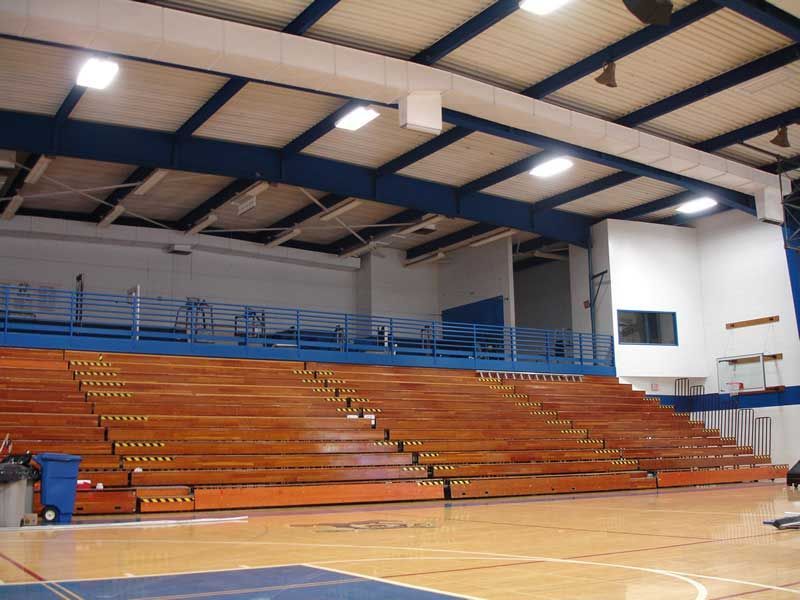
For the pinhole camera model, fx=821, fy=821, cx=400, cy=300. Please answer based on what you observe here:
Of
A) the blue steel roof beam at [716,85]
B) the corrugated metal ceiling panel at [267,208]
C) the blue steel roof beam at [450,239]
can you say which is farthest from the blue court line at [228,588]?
the blue steel roof beam at [450,239]

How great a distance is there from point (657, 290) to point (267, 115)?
1244 centimetres

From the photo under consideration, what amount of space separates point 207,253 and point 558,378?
34.7ft

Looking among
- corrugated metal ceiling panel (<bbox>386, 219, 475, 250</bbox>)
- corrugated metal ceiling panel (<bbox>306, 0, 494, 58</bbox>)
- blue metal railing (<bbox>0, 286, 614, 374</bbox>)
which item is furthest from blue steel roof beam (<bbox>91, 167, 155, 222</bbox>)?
corrugated metal ceiling panel (<bbox>386, 219, 475, 250</bbox>)

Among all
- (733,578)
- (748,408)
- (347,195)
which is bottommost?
(733,578)

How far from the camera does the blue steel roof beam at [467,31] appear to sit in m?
12.4

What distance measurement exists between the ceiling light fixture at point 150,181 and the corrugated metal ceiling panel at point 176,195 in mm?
551

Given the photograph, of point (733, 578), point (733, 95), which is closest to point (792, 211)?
point (733, 95)

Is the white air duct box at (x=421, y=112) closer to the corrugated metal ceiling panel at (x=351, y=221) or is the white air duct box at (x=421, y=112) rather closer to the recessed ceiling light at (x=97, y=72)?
the recessed ceiling light at (x=97, y=72)

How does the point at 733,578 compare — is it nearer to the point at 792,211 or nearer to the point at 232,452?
the point at 232,452

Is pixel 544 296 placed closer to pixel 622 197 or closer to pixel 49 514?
pixel 622 197

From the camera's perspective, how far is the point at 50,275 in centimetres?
2136

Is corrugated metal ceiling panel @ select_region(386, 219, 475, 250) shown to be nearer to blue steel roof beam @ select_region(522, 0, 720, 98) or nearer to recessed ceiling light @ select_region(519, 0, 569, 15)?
blue steel roof beam @ select_region(522, 0, 720, 98)

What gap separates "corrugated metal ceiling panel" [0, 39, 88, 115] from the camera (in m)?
13.2

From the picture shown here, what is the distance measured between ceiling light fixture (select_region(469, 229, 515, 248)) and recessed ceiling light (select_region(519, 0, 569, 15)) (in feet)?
39.4
